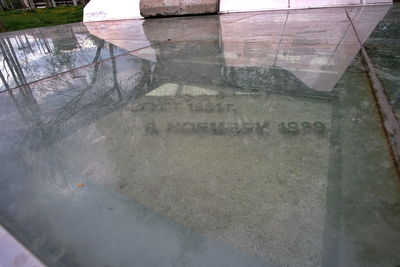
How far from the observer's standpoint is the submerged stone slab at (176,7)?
835 cm

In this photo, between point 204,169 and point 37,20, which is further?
point 37,20

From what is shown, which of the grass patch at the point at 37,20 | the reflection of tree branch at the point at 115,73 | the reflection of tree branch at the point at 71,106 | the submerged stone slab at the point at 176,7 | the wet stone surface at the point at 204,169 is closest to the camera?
the wet stone surface at the point at 204,169

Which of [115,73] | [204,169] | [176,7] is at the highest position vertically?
[176,7]

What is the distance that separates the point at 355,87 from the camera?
222cm

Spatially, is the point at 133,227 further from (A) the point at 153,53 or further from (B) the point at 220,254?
(A) the point at 153,53

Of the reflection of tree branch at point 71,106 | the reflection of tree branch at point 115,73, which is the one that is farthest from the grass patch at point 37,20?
the reflection of tree branch at point 71,106

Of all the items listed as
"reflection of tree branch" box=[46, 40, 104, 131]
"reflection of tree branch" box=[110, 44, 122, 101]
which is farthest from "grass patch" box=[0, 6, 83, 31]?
"reflection of tree branch" box=[46, 40, 104, 131]

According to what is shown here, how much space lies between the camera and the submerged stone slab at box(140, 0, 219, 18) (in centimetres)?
835

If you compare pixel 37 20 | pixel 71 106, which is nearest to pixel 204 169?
pixel 71 106

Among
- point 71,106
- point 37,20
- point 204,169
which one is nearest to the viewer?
point 204,169

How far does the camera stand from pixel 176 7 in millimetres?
8570

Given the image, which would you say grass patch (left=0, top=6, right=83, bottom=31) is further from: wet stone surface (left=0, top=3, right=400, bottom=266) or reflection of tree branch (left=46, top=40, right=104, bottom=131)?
wet stone surface (left=0, top=3, right=400, bottom=266)

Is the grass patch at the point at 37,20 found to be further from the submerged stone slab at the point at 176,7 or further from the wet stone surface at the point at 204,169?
the wet stone surface at the point at 204,169

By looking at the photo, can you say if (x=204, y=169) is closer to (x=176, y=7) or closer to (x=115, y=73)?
(x=115, y=73)
